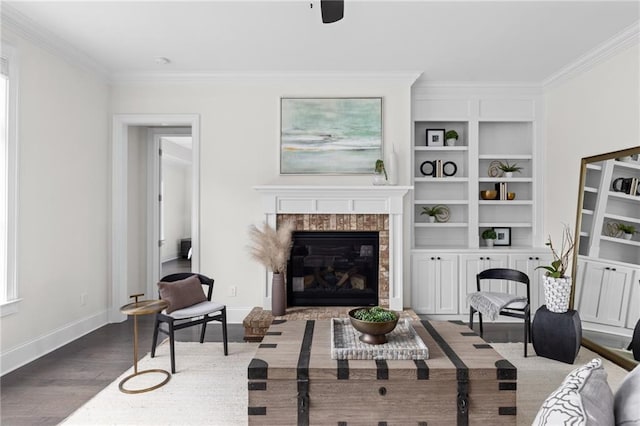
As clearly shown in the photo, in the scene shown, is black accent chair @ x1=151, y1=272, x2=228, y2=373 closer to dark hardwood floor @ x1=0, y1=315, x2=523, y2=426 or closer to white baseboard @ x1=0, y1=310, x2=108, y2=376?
dark hardwood floor @ x1=0, y1=315, x2=523, y2=426

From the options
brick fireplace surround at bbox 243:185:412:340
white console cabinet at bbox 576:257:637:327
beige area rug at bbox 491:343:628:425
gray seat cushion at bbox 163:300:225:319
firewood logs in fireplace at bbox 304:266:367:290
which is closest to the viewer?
beige area rug at bbox 491:343:628:425

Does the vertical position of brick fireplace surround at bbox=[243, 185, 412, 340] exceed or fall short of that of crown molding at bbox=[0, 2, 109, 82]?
it falls short

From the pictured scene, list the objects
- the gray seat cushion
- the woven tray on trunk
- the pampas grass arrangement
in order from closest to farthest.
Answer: the woven tray on trunk < the gray seat cushion < the pampas grass arrangement

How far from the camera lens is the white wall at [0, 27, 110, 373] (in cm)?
299

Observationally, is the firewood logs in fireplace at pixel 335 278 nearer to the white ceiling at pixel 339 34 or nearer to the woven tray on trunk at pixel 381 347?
the woven tray on trunk at pixel 381 347

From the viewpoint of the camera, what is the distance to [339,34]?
3.17m

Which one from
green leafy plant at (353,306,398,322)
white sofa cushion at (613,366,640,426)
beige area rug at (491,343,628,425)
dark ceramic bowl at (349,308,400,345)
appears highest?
white sofa cushion at (613,366,640,426)

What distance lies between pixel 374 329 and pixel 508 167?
Answer: 11.0 ft

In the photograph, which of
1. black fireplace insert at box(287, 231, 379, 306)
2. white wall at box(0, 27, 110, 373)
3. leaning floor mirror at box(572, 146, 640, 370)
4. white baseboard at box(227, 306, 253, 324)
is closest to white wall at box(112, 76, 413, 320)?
white baseboard at box(227, 306, 253, 324)

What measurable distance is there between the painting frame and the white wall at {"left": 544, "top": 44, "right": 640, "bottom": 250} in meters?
1.20

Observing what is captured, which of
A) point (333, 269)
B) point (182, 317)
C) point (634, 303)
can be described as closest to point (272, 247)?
point (333, 269)

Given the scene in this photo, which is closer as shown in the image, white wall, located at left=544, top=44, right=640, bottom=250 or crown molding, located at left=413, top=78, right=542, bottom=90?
white wall, located at left=544, top=44, right=640, bottom=250

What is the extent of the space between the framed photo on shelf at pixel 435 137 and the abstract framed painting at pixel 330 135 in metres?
0.77

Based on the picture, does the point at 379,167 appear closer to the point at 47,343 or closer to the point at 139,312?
the point at 139,312
